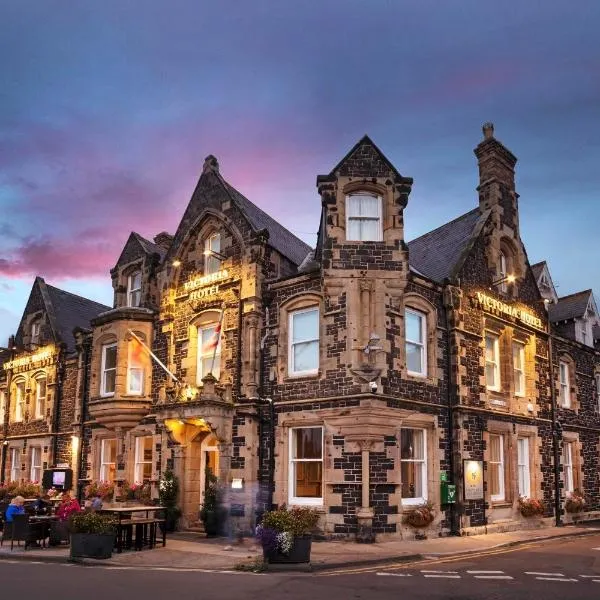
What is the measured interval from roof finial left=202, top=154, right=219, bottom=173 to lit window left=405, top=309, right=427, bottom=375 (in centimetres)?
911

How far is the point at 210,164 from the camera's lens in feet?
81.0

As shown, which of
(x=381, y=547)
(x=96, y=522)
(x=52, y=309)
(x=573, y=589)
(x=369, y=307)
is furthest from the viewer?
(x=52, y=309)

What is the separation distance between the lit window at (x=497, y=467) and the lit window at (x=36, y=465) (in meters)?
20.0

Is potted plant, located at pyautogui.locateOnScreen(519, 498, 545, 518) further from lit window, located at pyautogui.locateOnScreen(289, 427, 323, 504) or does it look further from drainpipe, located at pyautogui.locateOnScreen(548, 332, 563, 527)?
lit window, located at pyautogui.locateOnScreen(289, 427, 323, 504)

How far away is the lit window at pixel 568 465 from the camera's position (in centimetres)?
2733

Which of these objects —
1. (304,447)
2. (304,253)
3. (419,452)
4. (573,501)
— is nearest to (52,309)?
(304,253)

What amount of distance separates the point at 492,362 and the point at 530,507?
5.05 m

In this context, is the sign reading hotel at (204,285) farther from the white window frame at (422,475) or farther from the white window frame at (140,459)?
the white window frame at (422,475)

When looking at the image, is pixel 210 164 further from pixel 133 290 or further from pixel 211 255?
pixel 133 290

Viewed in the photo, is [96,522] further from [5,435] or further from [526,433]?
[5,435]

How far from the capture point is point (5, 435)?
3341cm

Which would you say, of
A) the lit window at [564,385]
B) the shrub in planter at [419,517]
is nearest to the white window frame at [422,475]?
the shrub in planter at [419,517]

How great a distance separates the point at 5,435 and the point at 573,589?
95.1 ft

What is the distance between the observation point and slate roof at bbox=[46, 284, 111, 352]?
105 feet
